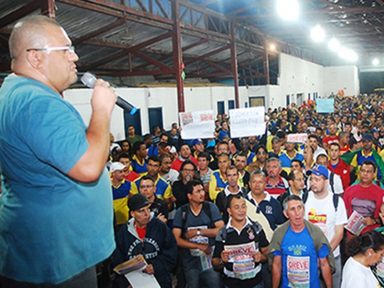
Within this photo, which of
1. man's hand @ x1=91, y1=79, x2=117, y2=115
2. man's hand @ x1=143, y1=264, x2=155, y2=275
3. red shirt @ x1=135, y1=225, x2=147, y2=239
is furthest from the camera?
red shirt @ x1=135, y1=225, x2=147, y2=239

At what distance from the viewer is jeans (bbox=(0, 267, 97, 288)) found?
1.43 meters

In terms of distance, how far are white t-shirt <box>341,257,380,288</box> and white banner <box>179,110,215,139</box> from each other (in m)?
6.22

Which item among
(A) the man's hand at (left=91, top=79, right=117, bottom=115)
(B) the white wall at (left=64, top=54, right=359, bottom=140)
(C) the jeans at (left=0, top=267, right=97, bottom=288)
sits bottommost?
(C) the jeans at (left=0, top=267, right=97, bottom=288)

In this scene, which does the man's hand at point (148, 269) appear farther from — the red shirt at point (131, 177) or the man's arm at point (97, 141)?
the man's arm at point (97, 141)

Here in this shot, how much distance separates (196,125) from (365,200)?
190 inches

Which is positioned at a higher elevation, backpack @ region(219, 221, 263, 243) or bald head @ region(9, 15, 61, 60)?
bald head @ region(9, 15, 61, 60)

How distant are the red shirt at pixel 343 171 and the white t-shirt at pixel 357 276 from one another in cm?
357

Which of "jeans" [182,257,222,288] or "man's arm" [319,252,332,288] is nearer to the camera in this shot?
"man's arm" [319,252,332,288]

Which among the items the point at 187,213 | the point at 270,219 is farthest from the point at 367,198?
the point at 187,213

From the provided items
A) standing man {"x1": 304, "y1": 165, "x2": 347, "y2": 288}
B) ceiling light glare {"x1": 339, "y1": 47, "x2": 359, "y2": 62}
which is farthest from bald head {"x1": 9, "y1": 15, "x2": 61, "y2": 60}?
ceiling light glare {"x1": 339, "y1": 47, "x2": 359, "y2": 62}

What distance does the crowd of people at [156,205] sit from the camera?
1.38 m

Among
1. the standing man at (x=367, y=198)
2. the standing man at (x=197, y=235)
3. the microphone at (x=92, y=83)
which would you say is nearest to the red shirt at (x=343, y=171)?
the standing man at (x=367, y=198)

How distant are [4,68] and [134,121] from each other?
4.63 metres

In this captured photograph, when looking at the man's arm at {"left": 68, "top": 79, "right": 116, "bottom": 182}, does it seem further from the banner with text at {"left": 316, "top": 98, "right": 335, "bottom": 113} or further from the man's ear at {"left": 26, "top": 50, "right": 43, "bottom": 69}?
the banner with text at {"left": 316, "top": 98, "right": 335, "bottom": 113}
